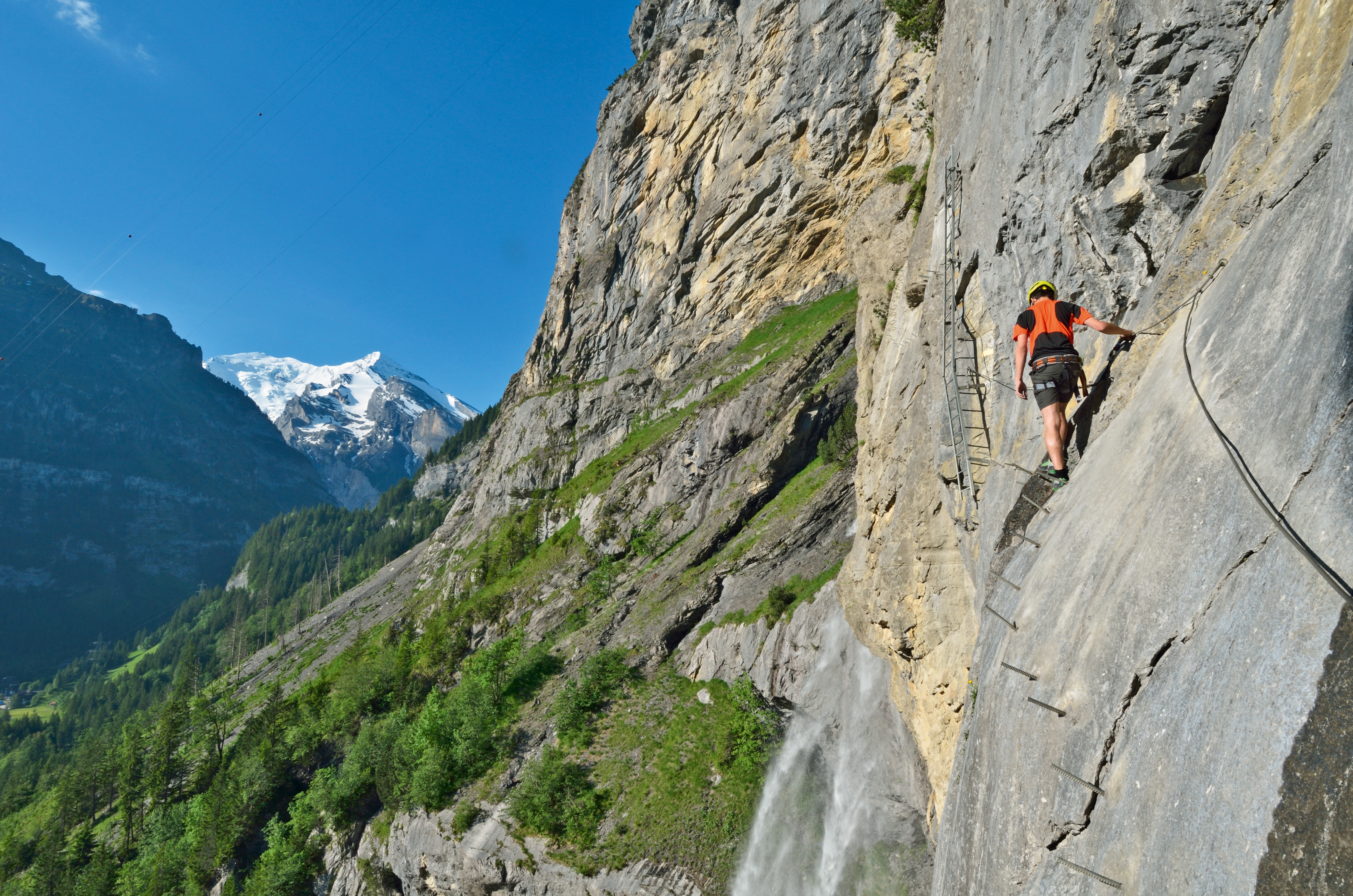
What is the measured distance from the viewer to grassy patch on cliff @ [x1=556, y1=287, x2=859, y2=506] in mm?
44156

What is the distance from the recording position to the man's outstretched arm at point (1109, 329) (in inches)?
292

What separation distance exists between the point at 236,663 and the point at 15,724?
60.9m

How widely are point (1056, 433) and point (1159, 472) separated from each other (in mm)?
2272

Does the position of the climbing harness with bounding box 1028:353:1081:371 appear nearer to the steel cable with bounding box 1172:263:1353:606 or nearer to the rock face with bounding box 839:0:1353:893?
the rock face with bounding box 839:0:1353:893

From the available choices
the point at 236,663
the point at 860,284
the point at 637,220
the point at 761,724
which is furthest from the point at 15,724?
the point at 860,284

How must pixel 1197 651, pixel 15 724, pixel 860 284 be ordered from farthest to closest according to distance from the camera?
pixel 15 724
pixel 860 284
pixel 1197 651

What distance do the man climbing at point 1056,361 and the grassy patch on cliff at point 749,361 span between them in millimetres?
33625

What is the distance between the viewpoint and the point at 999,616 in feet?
26.9

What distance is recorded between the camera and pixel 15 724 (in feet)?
400

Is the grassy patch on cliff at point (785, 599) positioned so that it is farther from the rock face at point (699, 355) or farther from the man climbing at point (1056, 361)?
the man climbing at point (1056, 361)

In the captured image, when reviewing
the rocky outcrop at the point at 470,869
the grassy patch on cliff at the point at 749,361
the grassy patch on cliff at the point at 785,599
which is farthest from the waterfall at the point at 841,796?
the grassy patch on cliff at the point at 749,361

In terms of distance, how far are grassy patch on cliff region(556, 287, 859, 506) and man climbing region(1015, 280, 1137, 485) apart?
33.6 meters

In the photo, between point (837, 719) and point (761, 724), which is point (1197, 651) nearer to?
point (837, 719)

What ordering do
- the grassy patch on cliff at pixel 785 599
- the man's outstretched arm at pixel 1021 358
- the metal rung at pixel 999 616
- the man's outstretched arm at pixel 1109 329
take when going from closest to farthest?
the man's outstretched arm at pixel 1109 329, the metal rung at pixel 999 616, the man's outstretched arm at pixel 1021 358, the grassy patch on cliff at pixel 785 599
